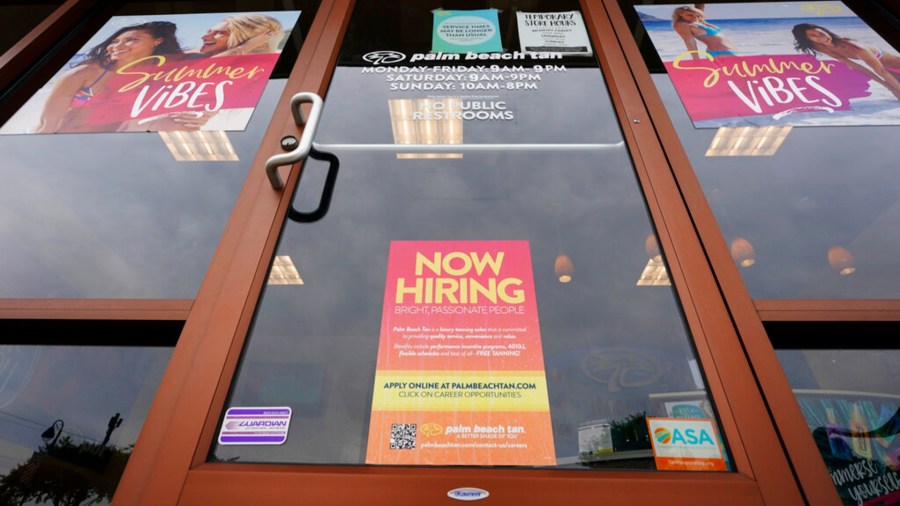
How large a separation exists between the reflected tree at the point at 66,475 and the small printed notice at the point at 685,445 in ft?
3.40

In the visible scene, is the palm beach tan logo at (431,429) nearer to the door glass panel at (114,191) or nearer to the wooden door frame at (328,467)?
the wooden door frame at (328,467)

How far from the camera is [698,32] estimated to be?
2.09 m

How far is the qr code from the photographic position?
41.0 inches

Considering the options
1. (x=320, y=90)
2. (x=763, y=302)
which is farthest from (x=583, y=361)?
(x=320, y=90)

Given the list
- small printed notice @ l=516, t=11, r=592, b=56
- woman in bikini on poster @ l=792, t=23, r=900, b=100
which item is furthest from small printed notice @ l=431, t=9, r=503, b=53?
woman in bikini on poster @ l=792, t=23, r=900, b=100

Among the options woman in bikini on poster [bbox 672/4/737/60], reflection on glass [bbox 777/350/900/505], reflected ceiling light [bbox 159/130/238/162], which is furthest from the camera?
woman in bikini on poster [bbox 672/4/737/60]

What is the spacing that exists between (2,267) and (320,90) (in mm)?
971

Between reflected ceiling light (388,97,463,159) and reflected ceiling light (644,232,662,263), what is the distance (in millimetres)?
574

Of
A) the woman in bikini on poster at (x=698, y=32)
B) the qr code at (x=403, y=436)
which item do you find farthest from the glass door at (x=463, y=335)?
the woman in bikini on poster at (x=698, y=32)

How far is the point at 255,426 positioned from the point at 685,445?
782mm

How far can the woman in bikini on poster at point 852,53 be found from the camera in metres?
1.85

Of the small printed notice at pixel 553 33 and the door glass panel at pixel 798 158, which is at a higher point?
the small printed notice at pixel 553 33

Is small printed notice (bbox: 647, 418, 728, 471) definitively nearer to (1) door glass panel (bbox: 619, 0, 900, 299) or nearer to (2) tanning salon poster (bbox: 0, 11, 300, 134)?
(1) door glass panel (bbox: 619, 0, 900, 299)

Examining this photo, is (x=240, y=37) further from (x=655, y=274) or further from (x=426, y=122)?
(x=655, y=274)
